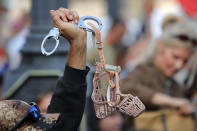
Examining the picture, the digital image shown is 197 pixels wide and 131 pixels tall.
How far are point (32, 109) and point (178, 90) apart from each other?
258 cm

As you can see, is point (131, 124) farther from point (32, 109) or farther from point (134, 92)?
point (32, 109)

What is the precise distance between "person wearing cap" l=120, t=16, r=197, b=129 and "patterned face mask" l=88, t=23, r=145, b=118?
66.8 inches

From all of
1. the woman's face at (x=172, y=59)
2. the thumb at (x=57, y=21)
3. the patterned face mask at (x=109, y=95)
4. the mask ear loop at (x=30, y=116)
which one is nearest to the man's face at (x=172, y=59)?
the woman's face at (x=172, y=59)

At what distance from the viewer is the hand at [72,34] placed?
2.91 m

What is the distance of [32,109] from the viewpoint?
2.82 meters

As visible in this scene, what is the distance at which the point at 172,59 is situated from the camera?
5176 mm

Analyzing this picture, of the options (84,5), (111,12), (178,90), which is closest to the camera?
(178,90)

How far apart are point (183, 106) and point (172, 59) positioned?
1.44 ft

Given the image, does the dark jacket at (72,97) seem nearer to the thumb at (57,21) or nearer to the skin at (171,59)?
the thumb at (57,21)

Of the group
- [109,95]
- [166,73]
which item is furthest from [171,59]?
[109,95]

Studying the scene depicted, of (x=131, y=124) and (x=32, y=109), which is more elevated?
(x=32, y=109)

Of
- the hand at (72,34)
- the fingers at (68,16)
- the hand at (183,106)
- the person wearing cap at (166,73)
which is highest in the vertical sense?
the fingers at (68,16)

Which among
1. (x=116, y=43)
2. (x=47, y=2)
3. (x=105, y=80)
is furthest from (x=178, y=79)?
(x=116, y=43)

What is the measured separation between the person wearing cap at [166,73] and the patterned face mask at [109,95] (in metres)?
1.70
